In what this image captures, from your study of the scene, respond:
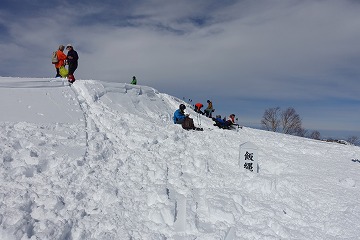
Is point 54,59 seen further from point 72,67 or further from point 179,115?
point 179,115

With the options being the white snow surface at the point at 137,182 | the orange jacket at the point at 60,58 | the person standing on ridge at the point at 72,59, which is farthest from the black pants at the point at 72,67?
the white snow surface at the point at 137,182

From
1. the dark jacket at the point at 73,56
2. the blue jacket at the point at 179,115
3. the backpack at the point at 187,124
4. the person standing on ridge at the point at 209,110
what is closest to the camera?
the backpack at the point at 187,124

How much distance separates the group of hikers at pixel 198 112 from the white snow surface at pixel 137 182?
2.41ft

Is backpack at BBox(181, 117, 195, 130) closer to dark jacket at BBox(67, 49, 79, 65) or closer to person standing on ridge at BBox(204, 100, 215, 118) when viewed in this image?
dark jacket at BBox(67, 49, 79, 65)

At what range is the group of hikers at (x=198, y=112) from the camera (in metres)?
14.1

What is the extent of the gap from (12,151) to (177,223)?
4.31 metres

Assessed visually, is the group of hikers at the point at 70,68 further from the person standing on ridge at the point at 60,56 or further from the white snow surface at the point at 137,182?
the white snow surface at the point at 137,182

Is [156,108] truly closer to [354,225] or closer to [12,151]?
[12,151]

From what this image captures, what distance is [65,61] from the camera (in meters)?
15.5

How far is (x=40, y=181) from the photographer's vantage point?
6.86 meters

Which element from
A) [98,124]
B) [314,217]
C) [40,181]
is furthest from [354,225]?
[98,124]

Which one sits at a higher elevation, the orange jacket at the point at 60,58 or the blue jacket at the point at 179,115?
the orange jacket at the point at 60,58

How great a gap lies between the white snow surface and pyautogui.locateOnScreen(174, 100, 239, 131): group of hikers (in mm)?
733

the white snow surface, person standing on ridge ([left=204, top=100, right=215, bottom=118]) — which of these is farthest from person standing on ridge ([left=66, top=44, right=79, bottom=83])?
person standing on ridge ([left=204, top=100, right=215, bottom=118])
